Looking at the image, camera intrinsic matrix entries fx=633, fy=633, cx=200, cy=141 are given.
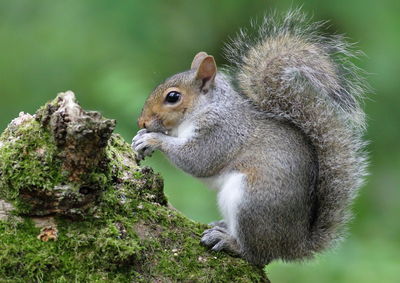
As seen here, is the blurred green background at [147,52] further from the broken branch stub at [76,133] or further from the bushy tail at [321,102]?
the broken branch stub at [76,133]

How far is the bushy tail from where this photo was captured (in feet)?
10.2

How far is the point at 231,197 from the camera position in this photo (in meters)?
2.96

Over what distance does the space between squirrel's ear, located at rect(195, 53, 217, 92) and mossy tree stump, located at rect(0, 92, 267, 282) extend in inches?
44.8

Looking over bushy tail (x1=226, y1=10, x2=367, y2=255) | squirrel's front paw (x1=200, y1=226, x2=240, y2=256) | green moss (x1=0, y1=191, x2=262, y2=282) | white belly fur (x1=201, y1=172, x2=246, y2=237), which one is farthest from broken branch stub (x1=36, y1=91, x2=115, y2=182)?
bushy tail (x1=226, y1=10, x2=367, y2=255)

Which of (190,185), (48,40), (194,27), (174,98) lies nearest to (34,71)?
(48,40)

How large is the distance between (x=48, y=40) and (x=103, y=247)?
3.64m

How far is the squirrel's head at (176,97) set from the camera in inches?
132

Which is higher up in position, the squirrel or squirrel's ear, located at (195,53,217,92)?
squirrel's ear, located at (195,53,217,92)

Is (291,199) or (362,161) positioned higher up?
(362,161)

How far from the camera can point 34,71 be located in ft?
17.8

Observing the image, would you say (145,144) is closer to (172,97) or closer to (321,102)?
(172,97)

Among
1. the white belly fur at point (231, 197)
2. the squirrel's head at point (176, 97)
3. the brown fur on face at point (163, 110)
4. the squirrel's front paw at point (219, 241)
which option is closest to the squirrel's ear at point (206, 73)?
the squirrel's head at point (176, 97)

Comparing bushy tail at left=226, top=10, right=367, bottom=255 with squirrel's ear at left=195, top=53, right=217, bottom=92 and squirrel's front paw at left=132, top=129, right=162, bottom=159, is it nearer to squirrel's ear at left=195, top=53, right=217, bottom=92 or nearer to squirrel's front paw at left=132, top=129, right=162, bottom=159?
squirrel's ear at left=195, top=53, right=217, bottom=92

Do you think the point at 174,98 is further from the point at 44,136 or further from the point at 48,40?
the point at 48,40
